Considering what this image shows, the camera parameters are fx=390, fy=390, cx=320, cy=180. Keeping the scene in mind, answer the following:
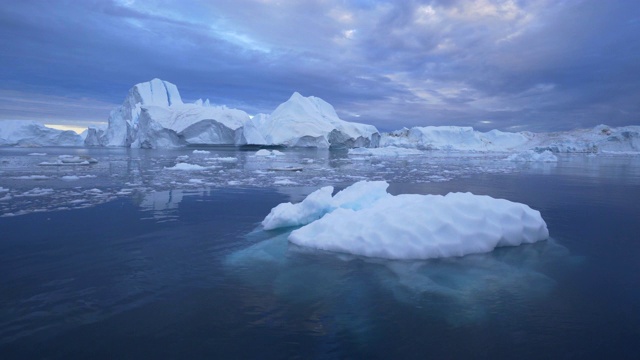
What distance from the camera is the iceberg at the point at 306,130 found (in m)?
48.1

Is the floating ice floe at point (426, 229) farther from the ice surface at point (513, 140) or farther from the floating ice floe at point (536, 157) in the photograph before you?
the ice surface at point (513, 140)

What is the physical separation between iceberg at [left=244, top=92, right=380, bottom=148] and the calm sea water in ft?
123

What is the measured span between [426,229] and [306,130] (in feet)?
143

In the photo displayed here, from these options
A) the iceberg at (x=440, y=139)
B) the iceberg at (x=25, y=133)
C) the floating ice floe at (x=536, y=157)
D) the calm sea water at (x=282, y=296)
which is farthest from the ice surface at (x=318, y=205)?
the iceberg at (x=440, y=139)

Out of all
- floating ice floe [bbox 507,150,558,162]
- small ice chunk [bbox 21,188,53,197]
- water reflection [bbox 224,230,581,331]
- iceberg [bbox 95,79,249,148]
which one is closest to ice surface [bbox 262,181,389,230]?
water reflection [bbox 224,230,581,331]

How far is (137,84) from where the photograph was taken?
49.0m

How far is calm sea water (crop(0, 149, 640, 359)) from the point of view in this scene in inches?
123

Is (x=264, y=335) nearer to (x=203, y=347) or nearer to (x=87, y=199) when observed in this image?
(x=203, y=347)

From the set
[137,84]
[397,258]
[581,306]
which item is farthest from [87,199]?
[137,84]

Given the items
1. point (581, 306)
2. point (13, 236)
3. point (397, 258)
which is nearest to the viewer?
point (581, 306)

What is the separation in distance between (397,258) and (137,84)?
A: 51.6 m

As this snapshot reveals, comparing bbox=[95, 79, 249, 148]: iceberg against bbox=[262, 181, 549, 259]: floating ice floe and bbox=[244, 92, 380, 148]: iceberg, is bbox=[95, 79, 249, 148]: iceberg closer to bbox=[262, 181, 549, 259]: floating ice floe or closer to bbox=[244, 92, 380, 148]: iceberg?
bbox=[244, 92, 380, 148]: iceberg

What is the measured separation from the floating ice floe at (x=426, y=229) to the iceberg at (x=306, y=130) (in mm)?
37743

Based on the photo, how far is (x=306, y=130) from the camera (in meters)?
48.4
